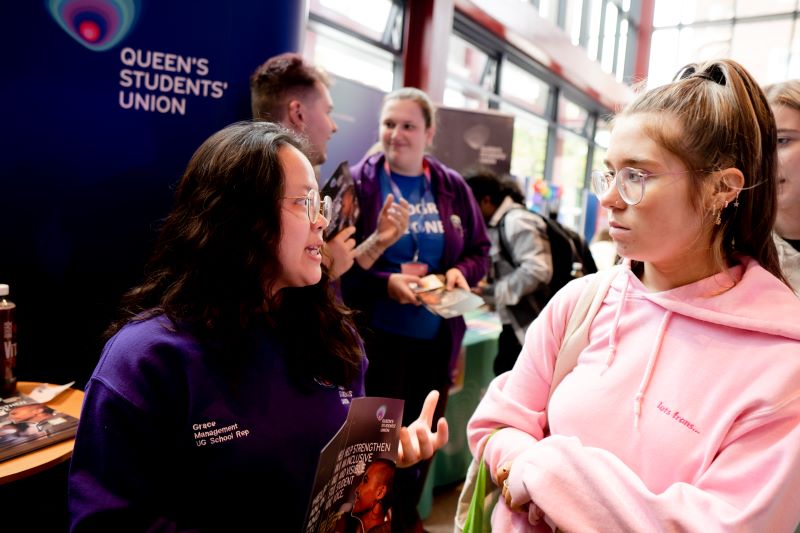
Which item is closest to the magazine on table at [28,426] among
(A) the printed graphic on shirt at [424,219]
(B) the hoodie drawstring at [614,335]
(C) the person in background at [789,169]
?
(B) the hoodie drawstring at [614,335]

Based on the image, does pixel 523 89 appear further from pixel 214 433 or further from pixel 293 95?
pixel 214 433

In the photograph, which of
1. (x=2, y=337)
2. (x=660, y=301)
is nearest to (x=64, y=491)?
(x=2, y=337)

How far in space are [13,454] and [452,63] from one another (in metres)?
5.55

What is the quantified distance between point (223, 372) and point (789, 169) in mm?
1429

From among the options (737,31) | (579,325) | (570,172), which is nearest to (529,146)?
(570,172)

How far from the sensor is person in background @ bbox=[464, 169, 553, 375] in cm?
316

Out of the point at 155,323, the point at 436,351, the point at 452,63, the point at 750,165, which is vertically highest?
the point at 452,63

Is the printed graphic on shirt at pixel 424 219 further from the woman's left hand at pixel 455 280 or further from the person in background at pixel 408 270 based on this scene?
the woman's left hand at pixel 455 280

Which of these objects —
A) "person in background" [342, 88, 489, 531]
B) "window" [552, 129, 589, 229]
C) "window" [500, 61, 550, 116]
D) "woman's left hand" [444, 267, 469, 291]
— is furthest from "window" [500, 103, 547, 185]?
"woman's left hand" [444, 267, 469, 291]

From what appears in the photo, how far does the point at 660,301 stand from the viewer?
1.08 meters

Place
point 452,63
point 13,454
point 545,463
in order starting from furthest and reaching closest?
point 452,63 → point 13,454 → point 545,463

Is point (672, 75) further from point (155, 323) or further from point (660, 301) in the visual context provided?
point (155, 323)

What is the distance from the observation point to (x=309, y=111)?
7.15ft

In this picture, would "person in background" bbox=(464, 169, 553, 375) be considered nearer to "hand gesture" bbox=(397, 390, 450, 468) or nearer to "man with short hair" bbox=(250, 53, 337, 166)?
"man with short hair" bbox=(250, 53, 337, 166)
